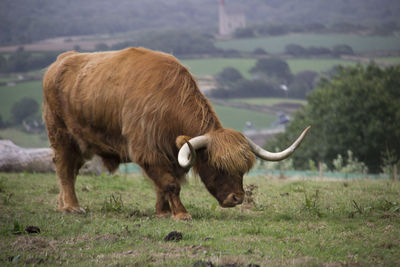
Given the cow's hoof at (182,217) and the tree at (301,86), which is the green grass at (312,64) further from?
the cow's hoof at (182,217)

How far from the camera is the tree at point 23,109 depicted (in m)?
66.8

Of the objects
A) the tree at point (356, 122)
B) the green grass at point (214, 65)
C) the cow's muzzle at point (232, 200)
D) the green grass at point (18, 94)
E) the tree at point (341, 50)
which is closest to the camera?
the cow's muzzle at point (232, 200)

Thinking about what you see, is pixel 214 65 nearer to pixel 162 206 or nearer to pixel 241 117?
pixel 241 117

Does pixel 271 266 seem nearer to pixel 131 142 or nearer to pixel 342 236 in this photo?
pixel 342 236

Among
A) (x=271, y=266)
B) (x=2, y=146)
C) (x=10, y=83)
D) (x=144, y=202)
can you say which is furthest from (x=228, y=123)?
(x=271, y=266)

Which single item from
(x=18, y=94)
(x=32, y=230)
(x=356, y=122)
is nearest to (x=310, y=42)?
(x=18, y=94)

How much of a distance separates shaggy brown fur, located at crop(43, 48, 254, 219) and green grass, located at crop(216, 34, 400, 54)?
98.3 meters

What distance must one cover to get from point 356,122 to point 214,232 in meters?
43.8

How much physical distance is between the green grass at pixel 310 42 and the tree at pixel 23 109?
54.7 metres

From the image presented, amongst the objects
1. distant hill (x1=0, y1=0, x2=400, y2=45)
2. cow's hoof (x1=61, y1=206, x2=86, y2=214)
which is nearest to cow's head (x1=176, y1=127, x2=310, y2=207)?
cow's hoof (x1=61, y1=206, x2=86, y2=214)

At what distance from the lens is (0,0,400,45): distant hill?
77438 mm

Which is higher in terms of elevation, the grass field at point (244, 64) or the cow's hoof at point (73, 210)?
the cow's hoof at point (73, 210)

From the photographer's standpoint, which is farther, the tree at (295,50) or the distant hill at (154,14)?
the tree at (295,50)

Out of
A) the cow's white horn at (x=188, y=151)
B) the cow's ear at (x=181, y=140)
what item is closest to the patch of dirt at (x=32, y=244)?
the cow's white horn at (x=188, y=151)
